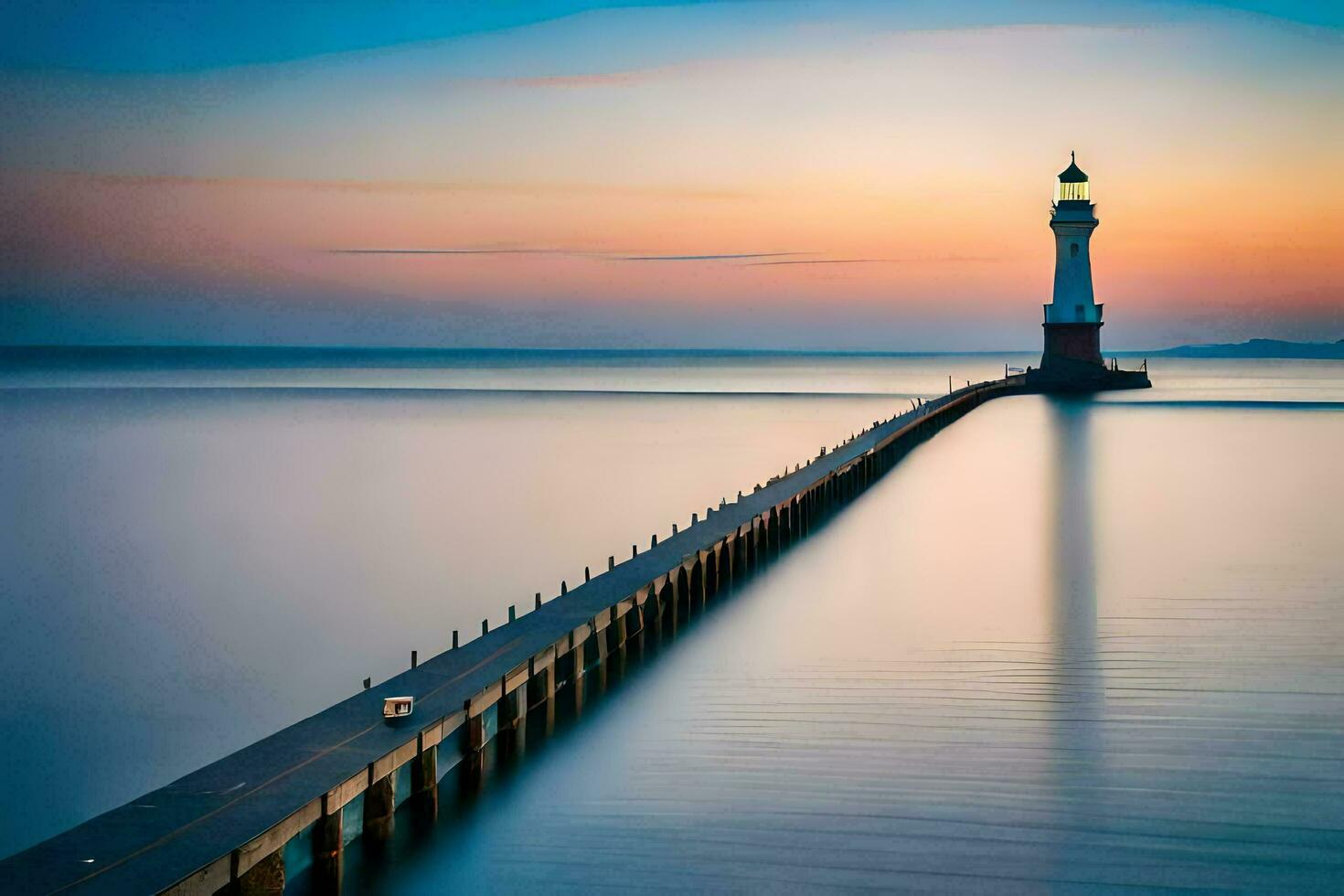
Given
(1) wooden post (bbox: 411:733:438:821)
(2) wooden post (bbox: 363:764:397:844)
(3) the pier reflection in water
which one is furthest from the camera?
(1) wooden post (bbox: 411:733:438:821)

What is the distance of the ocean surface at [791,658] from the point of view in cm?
805

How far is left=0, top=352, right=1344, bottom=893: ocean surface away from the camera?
805cm

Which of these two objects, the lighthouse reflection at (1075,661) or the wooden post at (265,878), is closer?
the wooden post at (265,878)

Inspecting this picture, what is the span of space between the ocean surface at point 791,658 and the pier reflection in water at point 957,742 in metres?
0.03

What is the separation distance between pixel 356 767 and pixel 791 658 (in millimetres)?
6245

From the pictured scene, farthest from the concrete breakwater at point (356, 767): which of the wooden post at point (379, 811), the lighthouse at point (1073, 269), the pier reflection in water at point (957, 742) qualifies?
the lighthouse at point (1073, 269)

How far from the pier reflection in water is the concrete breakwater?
1.16 feet

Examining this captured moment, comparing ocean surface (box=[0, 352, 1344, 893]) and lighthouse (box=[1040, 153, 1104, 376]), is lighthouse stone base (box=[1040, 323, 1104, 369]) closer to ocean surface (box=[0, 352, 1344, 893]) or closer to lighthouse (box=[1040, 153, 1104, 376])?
lighthouse (box=[1040, 153, 1104, 376])

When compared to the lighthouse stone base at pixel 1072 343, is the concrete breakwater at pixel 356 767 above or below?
below

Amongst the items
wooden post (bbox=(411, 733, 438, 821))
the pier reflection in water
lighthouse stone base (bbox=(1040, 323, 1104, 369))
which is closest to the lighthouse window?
lighthouse stone base (bbox=(1040, 323, 1104, 369))

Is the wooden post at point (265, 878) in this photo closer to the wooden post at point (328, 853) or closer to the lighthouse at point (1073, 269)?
the wooden post at point (328, 853)

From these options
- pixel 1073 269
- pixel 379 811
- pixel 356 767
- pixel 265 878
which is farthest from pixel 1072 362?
pixel 265 878

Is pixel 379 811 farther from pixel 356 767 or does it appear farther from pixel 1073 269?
pixel 1073 269

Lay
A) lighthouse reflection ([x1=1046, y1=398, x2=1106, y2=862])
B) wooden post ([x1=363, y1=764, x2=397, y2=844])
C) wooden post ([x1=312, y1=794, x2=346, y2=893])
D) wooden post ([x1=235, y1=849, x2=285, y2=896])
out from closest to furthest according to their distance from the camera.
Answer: wooden post ([x1=235, y1=849, x2=285, y2=896])
wooden post ([x1=312, y1=794, x2=346, y2=893])
wooden post ([x1=363, y1=764, x2=397, y2=844])
lighthouse reflection ([x1=1046, y1=398, x2=1106, y2=862])
